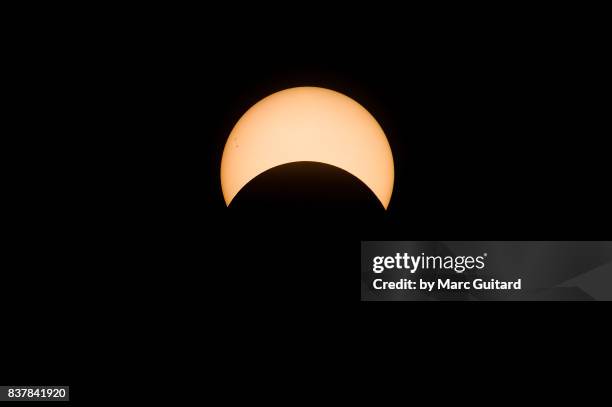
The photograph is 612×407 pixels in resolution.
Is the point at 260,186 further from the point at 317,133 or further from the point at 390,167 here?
the point at 390,167

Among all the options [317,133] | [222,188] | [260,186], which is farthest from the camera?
[222,188]

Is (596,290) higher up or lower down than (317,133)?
lower down

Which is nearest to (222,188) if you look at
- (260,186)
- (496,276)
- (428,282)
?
(260,186)

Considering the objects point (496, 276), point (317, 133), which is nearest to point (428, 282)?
point (496, 276)

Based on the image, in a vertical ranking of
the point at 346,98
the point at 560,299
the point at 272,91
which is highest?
the point at 272,91

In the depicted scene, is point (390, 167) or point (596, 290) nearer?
point (390, 167)

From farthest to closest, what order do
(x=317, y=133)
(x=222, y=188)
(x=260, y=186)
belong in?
(x=222, y=188), (x=260, y=186), (x=317, y=133)

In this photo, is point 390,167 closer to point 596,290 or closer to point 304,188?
point 304,188
